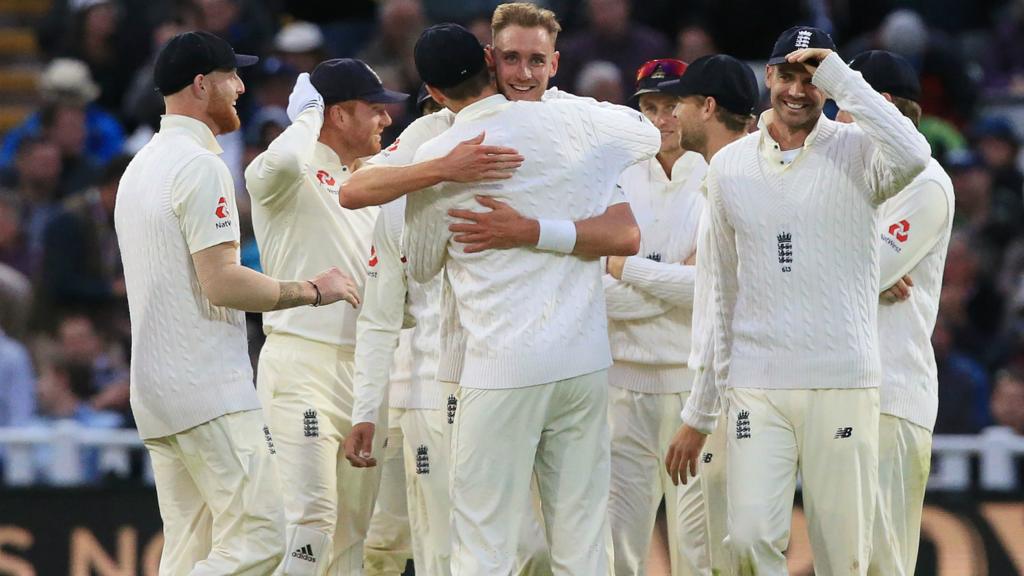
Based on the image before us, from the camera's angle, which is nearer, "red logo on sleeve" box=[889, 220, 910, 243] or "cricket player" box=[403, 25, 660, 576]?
"cricket player" box=[403, 25, 660, 576]

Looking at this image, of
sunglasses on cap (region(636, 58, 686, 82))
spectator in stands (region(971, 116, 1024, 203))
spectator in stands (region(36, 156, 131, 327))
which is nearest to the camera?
sunglasses on cap (region(636, 58, 686, 82))

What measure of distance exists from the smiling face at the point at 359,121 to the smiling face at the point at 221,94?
880 mm

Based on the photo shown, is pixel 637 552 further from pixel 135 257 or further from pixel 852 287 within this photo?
pixel 135 257

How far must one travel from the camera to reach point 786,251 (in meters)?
6.46

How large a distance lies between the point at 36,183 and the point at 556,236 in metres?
7.20

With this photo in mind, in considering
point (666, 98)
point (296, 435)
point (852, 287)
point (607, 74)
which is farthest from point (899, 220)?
point (607, 74)

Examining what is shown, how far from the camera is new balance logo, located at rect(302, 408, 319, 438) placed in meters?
7.42

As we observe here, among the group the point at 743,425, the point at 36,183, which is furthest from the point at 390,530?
the point at 36,183

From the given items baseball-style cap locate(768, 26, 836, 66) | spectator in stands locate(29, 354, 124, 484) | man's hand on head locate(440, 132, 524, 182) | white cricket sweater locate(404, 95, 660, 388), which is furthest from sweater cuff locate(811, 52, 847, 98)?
spectator in stands locate(29, 354, 124, 484)

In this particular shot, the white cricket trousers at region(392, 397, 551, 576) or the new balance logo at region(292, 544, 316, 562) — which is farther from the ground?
the white cricket trousers at region(392, 397, 551, 576)

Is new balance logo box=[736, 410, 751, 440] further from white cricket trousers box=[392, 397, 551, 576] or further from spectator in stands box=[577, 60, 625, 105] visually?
spectator in stands box=[577, 60, 625, 105]

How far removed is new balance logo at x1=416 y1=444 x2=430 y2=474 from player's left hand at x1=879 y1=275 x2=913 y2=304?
6.31ft

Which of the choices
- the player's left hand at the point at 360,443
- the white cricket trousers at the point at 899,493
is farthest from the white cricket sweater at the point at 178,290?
the white cricket trousers at the point at 899,493

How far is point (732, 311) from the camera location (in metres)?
6.70
